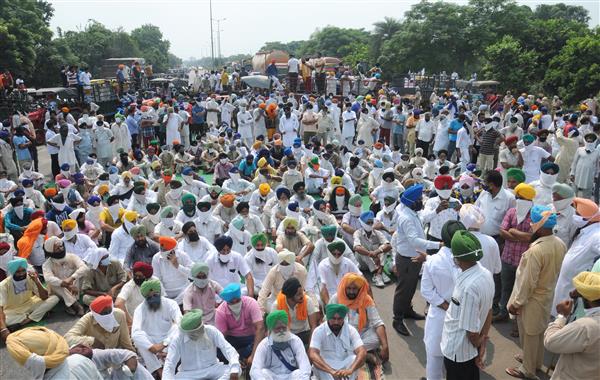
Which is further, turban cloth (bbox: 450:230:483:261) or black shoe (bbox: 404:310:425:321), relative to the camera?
black shoe (bbox: 404:310:425:321)

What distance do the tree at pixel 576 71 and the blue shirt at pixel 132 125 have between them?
21051 mm

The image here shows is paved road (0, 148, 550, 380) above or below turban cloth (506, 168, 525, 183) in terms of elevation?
below

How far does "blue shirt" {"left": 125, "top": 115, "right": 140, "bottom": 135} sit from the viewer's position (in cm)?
1423

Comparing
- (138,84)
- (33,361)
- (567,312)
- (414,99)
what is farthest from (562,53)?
(33,361)

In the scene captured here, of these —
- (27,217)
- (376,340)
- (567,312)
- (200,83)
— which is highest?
(200,83)

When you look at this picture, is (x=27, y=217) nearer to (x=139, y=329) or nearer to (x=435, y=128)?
(x=139, y=329)

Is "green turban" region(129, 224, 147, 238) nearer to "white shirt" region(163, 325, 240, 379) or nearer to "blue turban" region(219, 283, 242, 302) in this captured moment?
"blue turban" region(219, 283, 242, 302)

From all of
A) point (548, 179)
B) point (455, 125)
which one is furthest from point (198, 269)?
point (455, 125)

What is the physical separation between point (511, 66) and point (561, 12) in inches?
2244

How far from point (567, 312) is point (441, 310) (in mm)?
1096

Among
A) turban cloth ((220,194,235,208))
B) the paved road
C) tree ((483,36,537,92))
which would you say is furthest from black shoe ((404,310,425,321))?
tree ((483,36,537,92))

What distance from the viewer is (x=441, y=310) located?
13.9 ft

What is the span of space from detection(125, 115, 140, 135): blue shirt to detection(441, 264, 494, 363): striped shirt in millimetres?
12511

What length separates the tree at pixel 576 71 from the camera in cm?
2339
